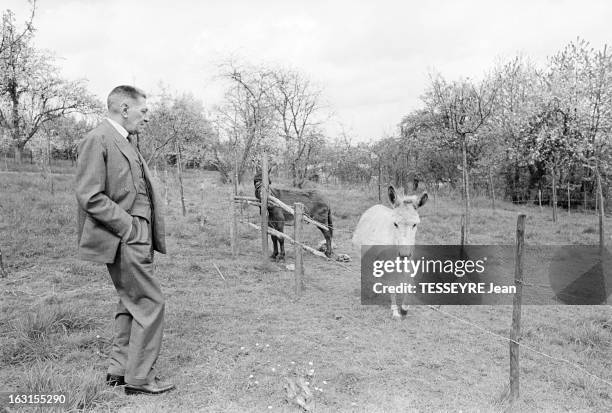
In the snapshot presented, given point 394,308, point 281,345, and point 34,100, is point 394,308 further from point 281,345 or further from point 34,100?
point 34,100

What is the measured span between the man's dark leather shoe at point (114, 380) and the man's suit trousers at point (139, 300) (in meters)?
0.11

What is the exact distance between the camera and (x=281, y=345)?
4.30 meters

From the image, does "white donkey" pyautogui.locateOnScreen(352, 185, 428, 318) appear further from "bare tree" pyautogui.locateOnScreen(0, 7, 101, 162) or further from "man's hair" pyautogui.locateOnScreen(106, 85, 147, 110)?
"bare tree" pyautogui.locateOnScreen(0, 7, 101, 162)

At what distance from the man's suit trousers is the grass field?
0.30 meters

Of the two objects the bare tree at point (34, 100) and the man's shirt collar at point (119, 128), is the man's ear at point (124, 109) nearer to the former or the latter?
the man's shirt collar at point (119, 128)

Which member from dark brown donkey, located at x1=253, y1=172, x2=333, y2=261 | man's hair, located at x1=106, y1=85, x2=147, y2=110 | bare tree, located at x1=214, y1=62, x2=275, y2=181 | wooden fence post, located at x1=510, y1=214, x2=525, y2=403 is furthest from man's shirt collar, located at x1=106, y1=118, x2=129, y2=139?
bare tree, located at x1=214, y1=62, x2=275, y2=181

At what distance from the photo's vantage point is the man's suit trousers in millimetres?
3039

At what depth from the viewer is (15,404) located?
113 inches

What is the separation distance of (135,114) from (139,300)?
1430 millimetres

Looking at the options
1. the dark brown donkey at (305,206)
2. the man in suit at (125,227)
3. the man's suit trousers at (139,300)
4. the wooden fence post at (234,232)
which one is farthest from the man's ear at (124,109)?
the dark brown donkey at (305,206)

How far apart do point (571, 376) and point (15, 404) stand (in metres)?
Answer: 4.59

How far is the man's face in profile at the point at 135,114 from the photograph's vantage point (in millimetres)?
3195

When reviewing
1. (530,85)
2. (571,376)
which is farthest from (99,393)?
(530,85)

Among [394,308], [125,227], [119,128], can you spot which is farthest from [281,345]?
[119,128]
